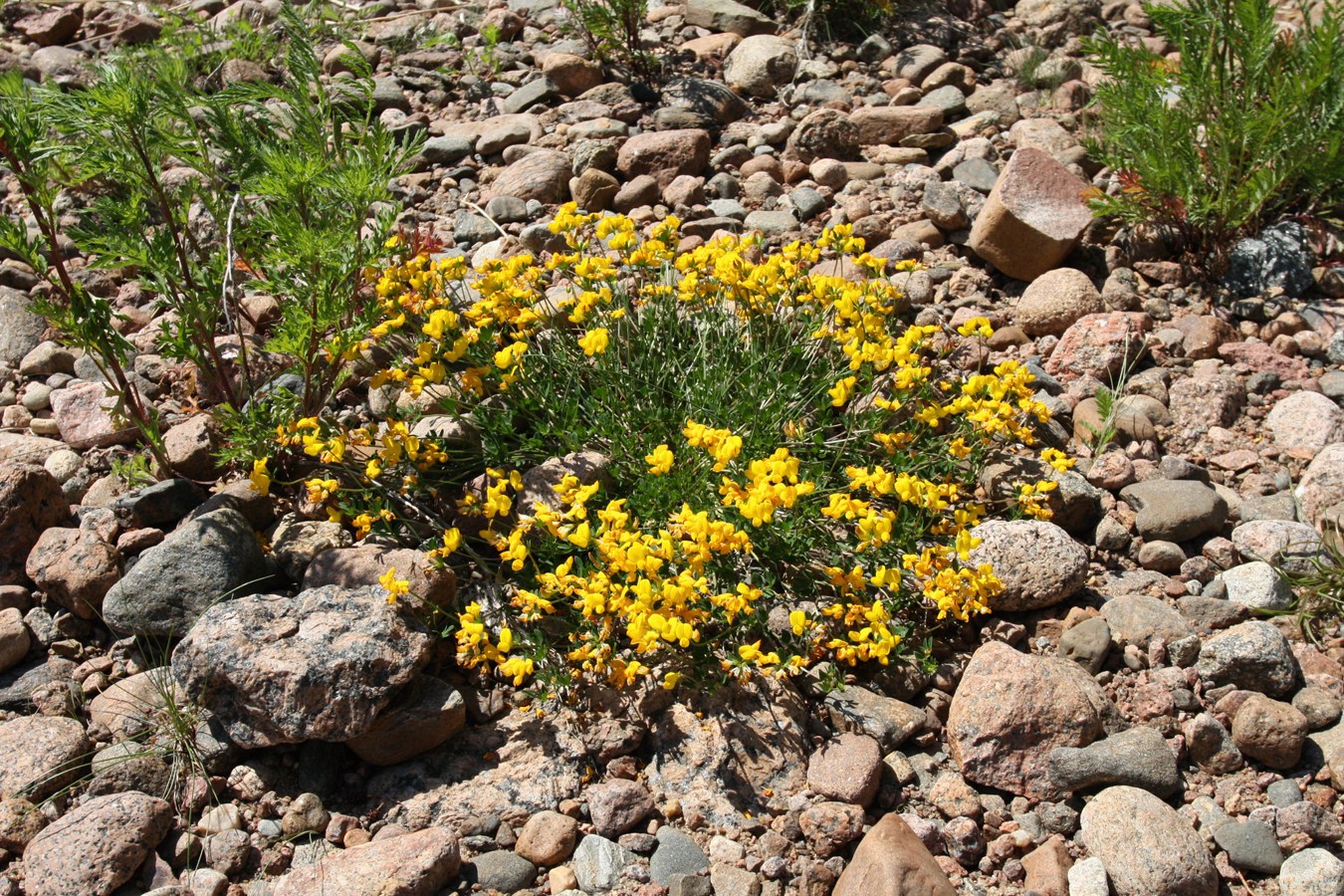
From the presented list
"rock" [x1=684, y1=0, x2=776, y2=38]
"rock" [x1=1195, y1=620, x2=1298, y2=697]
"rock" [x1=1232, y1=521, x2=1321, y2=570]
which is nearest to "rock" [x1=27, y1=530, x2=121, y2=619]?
"rock" [x1=1195, y1=620, x2=1298, y2=697]

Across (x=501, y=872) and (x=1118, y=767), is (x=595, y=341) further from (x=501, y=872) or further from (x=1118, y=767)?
(x=1118, y=767)

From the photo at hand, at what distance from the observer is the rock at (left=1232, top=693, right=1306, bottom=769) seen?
126 inches

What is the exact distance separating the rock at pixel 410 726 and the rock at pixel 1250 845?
231cm

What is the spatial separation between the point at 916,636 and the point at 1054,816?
75 centimetres

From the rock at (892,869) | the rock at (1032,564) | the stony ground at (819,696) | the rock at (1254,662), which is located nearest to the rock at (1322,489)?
the stony ground at (819,696)

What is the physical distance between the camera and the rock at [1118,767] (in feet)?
10.4

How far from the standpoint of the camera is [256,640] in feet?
10.7

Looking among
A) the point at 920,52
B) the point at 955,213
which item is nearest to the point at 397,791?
the point at 955,213

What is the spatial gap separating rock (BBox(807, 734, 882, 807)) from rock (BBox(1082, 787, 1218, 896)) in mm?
616

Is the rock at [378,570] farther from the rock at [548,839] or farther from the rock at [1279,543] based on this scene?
the rock at [1279,543]

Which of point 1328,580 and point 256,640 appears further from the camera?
point 1328,580

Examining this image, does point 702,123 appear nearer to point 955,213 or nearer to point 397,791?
point 955,213

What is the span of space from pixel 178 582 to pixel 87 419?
1.35m

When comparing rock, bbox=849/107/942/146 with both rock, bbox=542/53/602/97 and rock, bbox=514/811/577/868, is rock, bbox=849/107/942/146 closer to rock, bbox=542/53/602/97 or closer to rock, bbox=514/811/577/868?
rock, bbox=542/53/602/97
